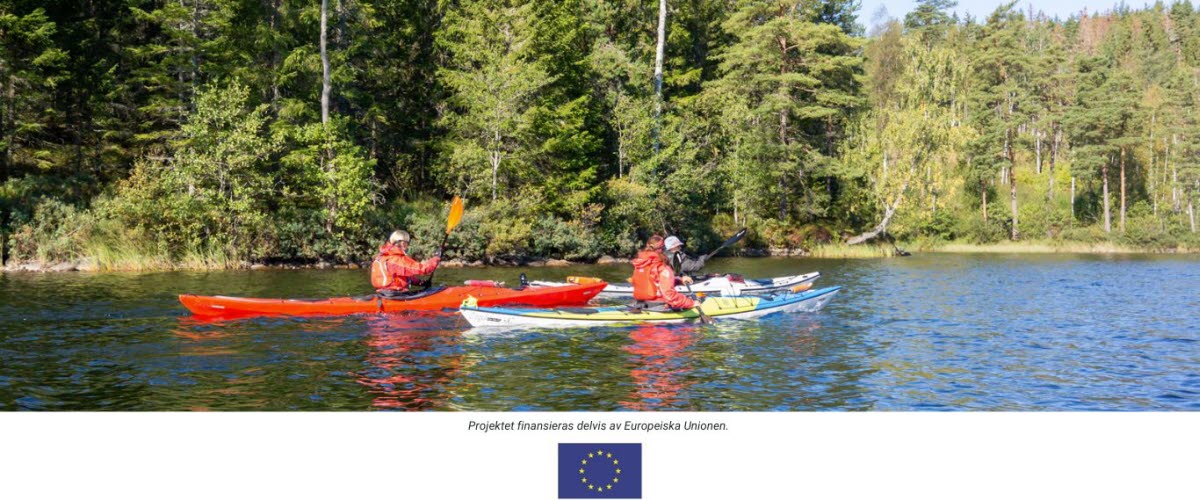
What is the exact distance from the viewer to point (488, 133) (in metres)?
34.1

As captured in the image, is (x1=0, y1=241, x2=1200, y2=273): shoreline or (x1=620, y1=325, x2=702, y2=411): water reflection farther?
(x1=0, y1=241, x2=1200, y2=273): shoreline

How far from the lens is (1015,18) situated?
217ft

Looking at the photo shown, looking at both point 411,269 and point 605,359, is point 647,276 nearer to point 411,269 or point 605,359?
point 605,359

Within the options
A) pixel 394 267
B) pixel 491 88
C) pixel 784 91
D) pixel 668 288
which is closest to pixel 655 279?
pixel 668 288

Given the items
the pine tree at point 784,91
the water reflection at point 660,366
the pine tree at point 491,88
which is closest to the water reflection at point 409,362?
the water reflection at point 660,366

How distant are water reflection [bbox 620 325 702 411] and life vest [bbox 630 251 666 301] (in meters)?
0.55

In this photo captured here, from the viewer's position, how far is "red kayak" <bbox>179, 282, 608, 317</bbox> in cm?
1560

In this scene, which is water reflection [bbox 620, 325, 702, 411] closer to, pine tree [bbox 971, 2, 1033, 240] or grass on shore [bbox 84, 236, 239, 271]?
grass on shore [bbox 84, 236, 239, 271]

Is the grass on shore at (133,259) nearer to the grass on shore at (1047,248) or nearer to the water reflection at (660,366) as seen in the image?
the water reflection at (660,366)

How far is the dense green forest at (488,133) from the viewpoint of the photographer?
28.6m

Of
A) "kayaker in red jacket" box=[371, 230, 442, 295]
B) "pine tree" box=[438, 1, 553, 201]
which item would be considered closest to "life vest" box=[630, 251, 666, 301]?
"kayaker in red jacket" box=[371, 230, 442, 295]

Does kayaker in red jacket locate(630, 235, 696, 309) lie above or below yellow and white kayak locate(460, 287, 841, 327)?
above
